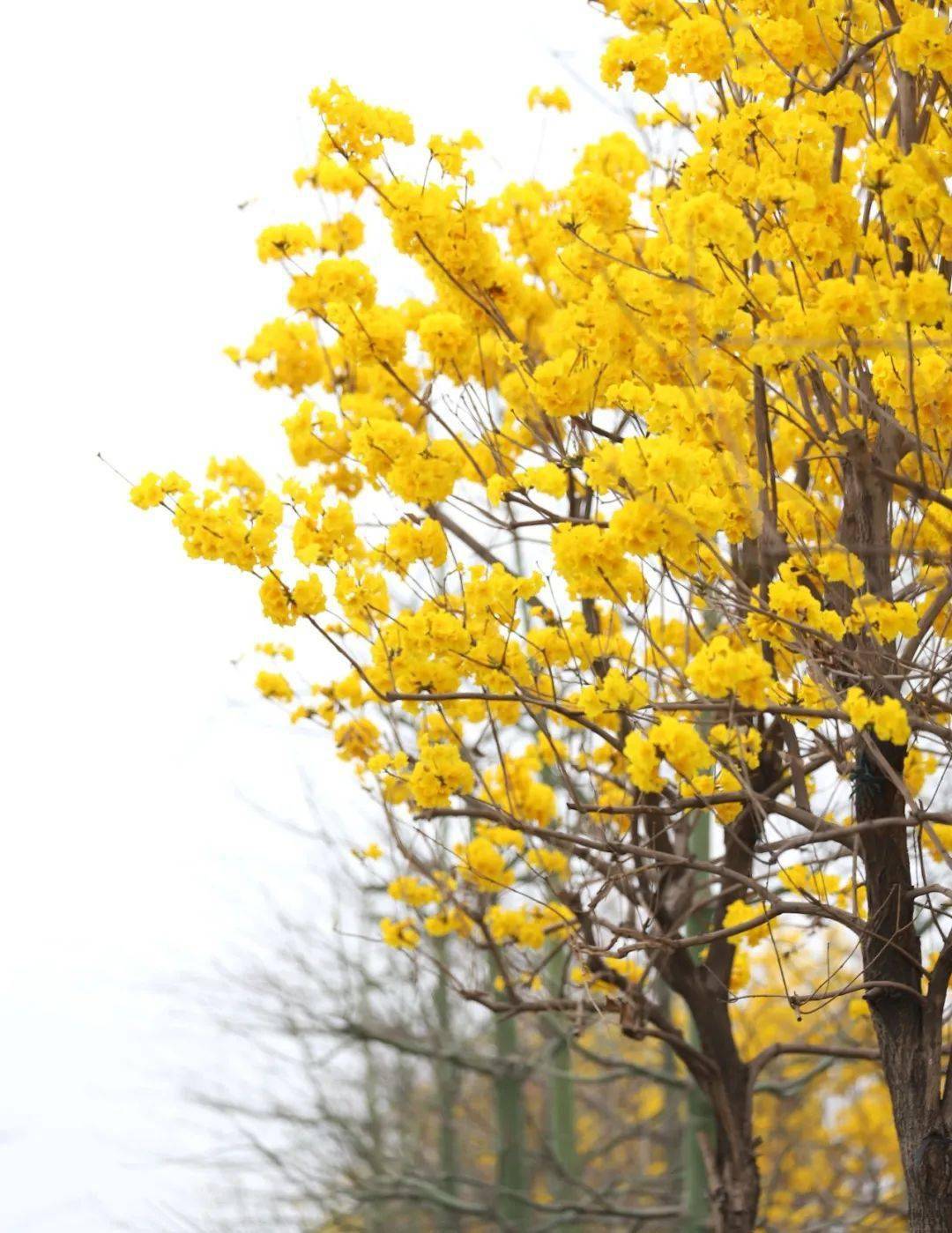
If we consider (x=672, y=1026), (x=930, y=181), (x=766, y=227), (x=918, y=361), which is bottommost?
(x=672, y=1026)

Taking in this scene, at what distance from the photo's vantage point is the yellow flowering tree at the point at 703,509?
9.66 feet

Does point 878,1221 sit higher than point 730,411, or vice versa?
point 730,411

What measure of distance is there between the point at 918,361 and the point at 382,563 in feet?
5.05

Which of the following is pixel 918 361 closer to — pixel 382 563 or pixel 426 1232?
pixel 382 563

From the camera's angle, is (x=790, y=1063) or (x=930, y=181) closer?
(x=930, y=181)

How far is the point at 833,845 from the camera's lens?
197 inches

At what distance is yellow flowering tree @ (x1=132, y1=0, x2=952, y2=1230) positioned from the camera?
9.66 ft

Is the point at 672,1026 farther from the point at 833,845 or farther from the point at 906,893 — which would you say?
the point at 906,893

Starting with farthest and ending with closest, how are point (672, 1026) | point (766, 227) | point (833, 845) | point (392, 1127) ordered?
point (392, 1127) < point (833, 845) < point (672, 1026) < point (766, 227)

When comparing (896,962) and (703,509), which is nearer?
(703,509)

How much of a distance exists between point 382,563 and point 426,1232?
8.14 meters

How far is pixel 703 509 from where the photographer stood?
2.88 metres

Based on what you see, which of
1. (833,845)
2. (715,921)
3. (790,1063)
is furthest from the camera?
(790,1063)

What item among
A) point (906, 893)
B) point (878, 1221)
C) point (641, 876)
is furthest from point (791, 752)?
point (878, 1221)
